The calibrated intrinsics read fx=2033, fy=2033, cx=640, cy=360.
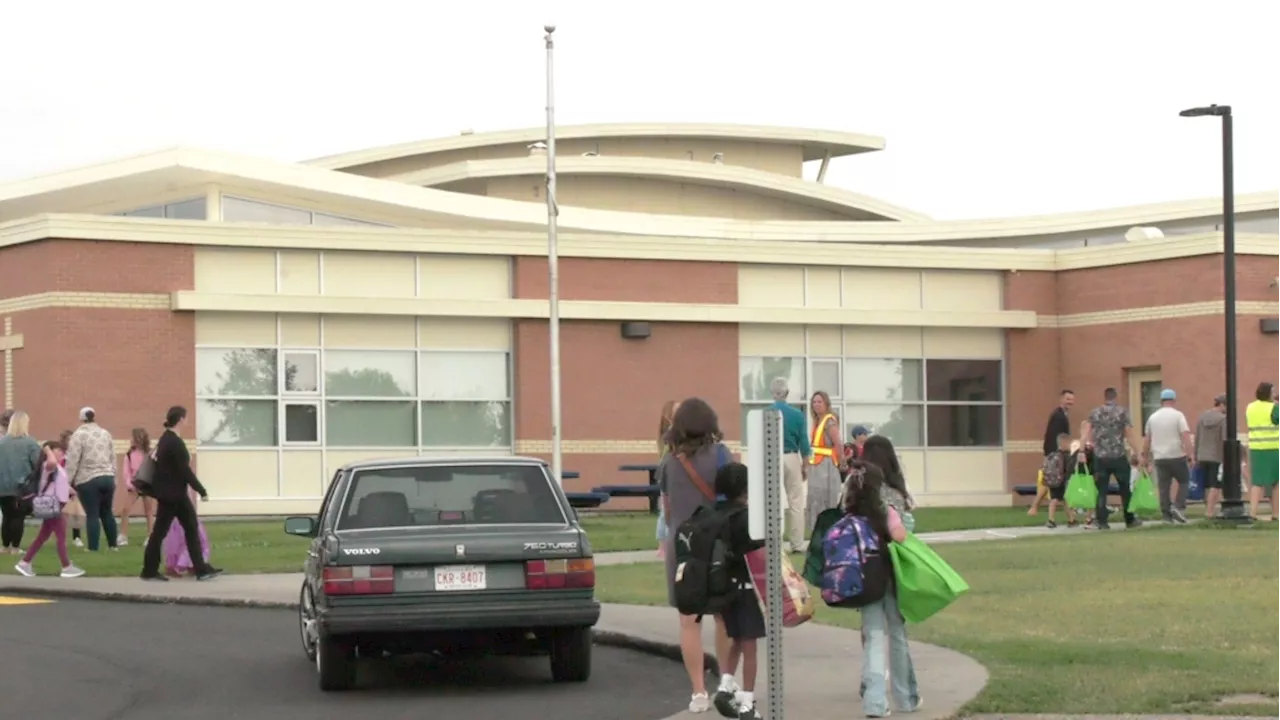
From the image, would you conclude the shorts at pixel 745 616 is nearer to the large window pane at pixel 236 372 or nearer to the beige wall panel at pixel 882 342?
the large window pane at pixel 236 372

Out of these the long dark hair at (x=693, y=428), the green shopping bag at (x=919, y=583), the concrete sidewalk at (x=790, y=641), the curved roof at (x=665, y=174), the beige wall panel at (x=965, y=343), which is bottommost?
the concrete sidewalk at (x=790, y=641)

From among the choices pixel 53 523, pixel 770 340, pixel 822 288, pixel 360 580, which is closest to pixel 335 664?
pixel 360 580

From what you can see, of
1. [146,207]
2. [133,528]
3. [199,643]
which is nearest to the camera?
[199,643]

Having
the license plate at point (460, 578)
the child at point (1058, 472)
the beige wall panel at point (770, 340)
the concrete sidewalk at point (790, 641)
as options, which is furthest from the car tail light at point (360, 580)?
the beige wall panel at point (770, 340)

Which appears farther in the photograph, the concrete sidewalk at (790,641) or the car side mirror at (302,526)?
the car side mirror at (302,526)

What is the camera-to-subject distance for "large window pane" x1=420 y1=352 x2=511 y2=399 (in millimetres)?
35750

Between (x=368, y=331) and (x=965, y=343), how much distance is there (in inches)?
462

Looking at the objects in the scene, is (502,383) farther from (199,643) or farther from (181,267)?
(199,643)

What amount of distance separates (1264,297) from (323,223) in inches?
784

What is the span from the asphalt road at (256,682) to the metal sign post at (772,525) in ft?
9.78

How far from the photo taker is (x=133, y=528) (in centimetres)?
3095

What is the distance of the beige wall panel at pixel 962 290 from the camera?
38906 millimetres

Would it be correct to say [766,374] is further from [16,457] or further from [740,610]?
[740,610]

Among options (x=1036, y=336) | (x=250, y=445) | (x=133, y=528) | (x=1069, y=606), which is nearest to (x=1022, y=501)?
(x=1036, y=336)
